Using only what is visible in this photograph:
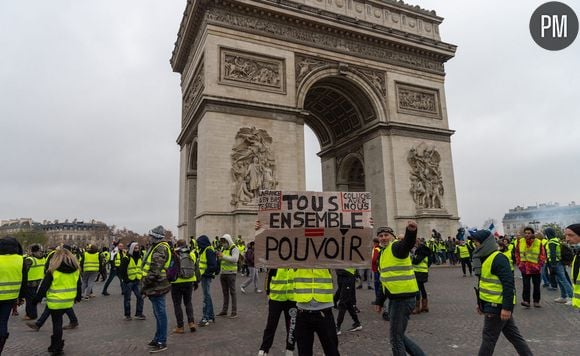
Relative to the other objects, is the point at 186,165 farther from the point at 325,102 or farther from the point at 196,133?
the point at 325,102

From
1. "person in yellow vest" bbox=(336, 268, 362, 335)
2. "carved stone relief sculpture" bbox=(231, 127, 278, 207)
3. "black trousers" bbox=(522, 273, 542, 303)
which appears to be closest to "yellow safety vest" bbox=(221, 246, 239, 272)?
"person in yellow vest" bbox=(336, 268, 362, 335)

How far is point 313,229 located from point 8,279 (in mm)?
4253

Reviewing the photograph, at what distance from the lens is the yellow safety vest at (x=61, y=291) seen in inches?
223

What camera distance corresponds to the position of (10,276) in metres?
5.24

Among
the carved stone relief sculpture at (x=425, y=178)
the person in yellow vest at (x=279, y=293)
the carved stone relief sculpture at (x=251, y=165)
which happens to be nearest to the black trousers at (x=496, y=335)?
the person in yellow vest at (x=279, y=293)

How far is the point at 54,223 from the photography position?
395ft

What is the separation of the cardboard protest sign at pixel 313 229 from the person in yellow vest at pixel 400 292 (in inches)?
14.1

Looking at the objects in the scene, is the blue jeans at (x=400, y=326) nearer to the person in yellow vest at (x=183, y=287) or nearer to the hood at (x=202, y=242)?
the person in yellow vest at (x=183, y=287)

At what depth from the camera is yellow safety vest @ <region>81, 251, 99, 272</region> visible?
10.9 meters

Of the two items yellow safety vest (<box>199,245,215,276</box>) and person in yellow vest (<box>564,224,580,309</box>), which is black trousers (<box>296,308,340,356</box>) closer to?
person in yellow vest (<box>564,224,580,309</box>)

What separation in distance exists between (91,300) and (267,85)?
13877mm

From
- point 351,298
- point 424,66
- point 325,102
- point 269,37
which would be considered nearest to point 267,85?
point 269,37

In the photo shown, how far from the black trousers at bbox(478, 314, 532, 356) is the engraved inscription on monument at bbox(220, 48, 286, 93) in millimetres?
18228

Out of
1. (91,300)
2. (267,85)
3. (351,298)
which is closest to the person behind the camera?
(351,298)
